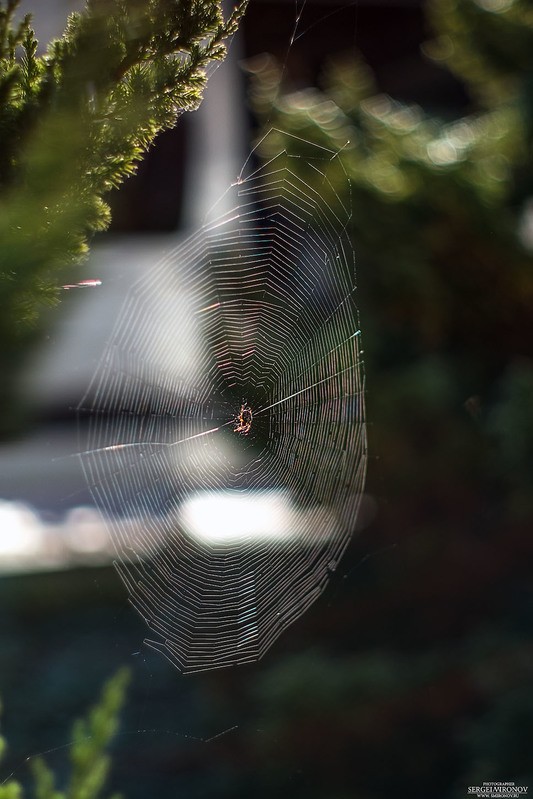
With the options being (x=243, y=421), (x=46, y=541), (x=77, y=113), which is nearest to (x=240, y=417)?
(x=243, y=421)

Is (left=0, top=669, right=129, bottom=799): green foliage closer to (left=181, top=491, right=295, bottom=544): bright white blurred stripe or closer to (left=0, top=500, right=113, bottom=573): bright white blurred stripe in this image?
(left=181, top=491, right=295, bottom=544): bright white blurred stripe

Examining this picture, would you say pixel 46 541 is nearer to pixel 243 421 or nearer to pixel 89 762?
pixel 243 421

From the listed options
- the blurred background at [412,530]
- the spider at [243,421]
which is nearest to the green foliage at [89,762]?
the spider at [243,421]

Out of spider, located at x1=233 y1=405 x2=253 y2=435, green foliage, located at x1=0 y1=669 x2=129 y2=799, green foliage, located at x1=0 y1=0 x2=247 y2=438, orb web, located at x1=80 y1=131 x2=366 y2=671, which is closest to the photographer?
green foliage, located at x1=0 y1=0 x2=247 y2=438

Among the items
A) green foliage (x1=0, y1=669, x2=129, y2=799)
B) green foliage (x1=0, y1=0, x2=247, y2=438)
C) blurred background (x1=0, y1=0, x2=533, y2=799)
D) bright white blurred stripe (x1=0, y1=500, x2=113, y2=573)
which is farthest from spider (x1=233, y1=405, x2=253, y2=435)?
bright white blurred stripe (x1=0, y1=500, x2=113, y2=573)

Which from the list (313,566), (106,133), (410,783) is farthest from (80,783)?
(410,783)
